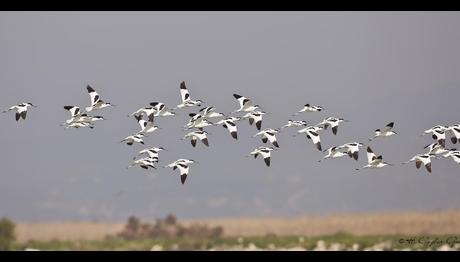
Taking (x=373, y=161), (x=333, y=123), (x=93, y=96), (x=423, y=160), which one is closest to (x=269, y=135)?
(x=333, y=123)

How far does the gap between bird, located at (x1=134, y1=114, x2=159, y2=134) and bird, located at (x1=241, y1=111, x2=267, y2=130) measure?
7.39ft

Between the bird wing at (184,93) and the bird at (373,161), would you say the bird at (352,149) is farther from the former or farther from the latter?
the bird wing at (184,93)

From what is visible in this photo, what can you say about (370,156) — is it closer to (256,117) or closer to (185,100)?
(256,117)

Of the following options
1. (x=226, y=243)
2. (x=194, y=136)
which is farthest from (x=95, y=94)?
(x=226, y=243)

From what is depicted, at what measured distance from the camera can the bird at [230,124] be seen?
34750mm

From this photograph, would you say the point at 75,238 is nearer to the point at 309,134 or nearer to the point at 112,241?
the point at 112,241

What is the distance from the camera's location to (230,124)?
35.1m

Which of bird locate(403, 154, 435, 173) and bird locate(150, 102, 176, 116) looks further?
bird locate(150, 102, 176, 116)

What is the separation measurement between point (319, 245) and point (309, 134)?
298 centimetres

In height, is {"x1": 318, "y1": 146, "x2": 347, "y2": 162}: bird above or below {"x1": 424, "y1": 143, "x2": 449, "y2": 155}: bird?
above

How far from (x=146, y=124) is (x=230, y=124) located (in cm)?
211

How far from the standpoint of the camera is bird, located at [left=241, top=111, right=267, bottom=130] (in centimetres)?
3522

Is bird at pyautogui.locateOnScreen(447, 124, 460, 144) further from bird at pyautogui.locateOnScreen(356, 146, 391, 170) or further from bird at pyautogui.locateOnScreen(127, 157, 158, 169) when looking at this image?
bird at pyautogui.locateOnScreen(127, 157, 158, 169)

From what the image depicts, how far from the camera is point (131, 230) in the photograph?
36.0 metres
